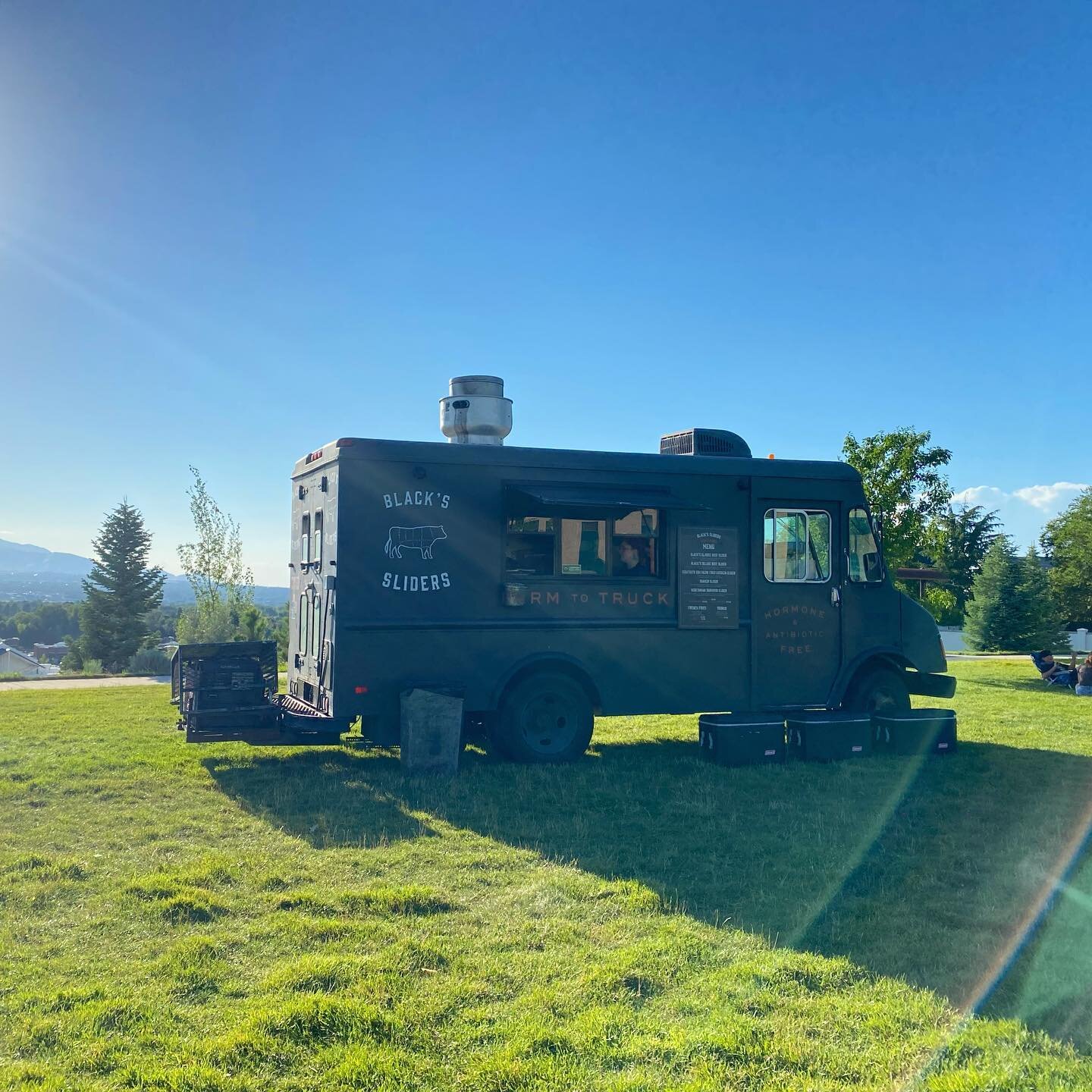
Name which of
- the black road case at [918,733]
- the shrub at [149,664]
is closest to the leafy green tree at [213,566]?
the shrub at [149,664]

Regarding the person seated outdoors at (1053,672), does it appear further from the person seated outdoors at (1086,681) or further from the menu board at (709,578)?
the menu board at (709,578)

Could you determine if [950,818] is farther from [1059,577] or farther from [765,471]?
[1059,577]

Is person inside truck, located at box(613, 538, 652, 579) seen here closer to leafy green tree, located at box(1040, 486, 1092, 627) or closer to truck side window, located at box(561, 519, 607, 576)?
truck side window, located at box(561, 519, 607, 576)

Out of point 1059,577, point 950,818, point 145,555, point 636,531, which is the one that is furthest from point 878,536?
point 1059,577

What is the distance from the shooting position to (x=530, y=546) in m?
9.74

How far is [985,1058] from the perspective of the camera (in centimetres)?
376

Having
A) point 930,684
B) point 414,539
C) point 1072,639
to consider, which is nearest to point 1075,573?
point 1072,639

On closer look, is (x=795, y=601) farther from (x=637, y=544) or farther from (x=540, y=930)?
(x=540, y=930)

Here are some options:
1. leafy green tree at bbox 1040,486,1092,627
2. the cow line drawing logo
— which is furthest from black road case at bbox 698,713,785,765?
leafy green tree at bbox 1040,486,1092,627

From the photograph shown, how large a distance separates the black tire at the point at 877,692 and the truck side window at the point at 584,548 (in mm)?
3252

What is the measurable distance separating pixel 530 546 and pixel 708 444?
2.39 metres

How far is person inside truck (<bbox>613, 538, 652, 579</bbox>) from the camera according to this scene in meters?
10.0

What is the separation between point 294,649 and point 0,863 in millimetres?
4518

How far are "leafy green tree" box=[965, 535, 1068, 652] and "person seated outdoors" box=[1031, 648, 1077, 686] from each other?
21.5 feet
